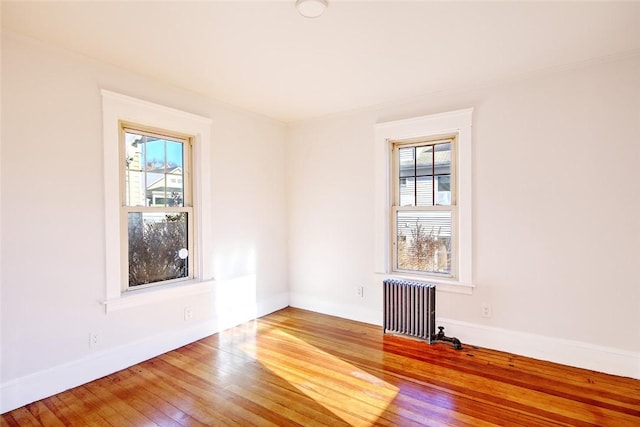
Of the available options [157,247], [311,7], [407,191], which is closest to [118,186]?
[157,247]

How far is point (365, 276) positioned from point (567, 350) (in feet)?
6.57

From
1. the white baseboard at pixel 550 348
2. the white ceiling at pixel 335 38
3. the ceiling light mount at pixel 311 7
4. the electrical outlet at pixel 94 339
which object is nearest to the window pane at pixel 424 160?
the white ceiling at pixel 335 38

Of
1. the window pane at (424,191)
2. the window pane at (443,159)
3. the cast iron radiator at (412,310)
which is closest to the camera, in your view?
the cast iron radiator at (412,310)

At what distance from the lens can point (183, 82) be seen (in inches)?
126

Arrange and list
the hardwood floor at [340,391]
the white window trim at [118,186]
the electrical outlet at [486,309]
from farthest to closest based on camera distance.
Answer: the electrical outlet at [486,309] → the white window trim at [118,186] → the hardwood floor at [340,391]

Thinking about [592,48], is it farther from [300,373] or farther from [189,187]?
[189,187]

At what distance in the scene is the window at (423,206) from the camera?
3604mm

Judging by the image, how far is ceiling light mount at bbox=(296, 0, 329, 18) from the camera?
198cm

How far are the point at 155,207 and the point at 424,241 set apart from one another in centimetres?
281

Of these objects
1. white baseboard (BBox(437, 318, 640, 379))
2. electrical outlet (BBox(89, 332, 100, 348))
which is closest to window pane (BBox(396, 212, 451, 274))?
white baseboard (BBox(437, 318, 640, 379))

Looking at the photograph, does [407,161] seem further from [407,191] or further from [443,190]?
[443,190]

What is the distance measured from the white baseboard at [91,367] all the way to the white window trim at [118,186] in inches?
14.6

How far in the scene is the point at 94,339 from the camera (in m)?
2.72

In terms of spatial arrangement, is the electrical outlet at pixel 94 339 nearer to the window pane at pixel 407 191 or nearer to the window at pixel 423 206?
the window at pixel 423 206
